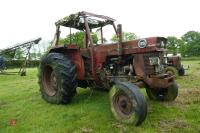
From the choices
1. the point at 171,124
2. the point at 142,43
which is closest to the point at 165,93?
the point at 142,43

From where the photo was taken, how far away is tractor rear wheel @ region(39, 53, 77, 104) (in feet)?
24.6

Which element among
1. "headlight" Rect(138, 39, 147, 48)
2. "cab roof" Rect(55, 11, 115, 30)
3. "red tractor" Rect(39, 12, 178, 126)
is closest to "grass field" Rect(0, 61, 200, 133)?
"red tractor" Rect(39, 12, 178, 126)

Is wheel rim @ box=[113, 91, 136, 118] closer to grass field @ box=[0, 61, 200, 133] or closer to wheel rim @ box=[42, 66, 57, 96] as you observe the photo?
grass field @ box=[0, 61, 200, 133]

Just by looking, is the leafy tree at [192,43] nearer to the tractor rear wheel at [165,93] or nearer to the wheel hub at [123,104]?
the tractor rear wheel at [165,93]

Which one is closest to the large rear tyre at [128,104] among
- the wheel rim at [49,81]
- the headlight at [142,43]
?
the headlight at [142,43]

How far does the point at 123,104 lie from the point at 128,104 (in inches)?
7.5

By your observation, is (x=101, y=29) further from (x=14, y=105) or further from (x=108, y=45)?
(x=14, y=105)

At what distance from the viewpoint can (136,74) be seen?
7023mm

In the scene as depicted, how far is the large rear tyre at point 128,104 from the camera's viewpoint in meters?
5.68

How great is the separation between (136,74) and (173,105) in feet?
4.44

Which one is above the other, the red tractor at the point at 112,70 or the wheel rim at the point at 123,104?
the red tractor at the point at 112,70

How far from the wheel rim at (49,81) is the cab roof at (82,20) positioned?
149 cm

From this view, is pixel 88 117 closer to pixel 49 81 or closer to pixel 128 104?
pixel 128 104

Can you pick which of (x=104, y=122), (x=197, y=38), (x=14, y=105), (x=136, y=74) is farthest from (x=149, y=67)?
(x=197, y=38)
